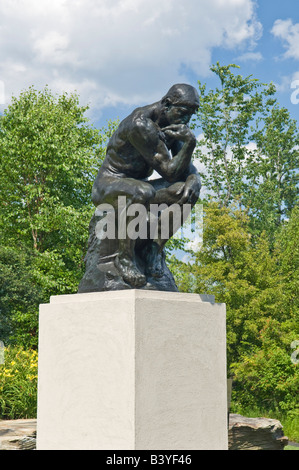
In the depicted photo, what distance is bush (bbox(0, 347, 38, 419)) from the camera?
32.0ft

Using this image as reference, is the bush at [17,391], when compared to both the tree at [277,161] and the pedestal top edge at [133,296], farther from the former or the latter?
the tree at [277,161]

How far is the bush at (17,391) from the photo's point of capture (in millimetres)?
9742

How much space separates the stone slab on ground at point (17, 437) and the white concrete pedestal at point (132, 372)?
2.72m

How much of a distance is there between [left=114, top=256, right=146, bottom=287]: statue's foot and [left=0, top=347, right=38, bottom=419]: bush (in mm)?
5731

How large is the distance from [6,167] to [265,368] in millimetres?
12334

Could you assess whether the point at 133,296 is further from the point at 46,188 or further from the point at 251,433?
the point at 46,188

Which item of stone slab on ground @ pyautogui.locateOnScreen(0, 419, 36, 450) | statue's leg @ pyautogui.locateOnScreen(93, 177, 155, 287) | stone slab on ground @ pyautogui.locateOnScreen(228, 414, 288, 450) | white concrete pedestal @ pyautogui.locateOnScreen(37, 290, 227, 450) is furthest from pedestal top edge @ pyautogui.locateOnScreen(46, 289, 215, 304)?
stone slab on ground @ pyautogui.locateOnScreen(228, 414, 288, 450)

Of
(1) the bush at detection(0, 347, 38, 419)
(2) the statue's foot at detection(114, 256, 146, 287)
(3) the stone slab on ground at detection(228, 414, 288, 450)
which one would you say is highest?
(2) the statue's foot at detection(114, 256, 146, 287)

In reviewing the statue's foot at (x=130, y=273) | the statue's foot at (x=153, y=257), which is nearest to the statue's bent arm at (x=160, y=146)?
the statue's foot at (x=153, y=257)

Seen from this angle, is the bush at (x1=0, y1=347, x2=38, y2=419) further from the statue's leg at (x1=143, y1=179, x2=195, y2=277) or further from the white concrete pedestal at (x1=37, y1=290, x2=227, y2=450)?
the statue's leg at (x1=143, y1=179, x2=195, y2=277)

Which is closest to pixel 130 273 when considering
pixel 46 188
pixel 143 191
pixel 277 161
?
pixel 143 191

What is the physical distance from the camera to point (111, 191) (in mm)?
5137
